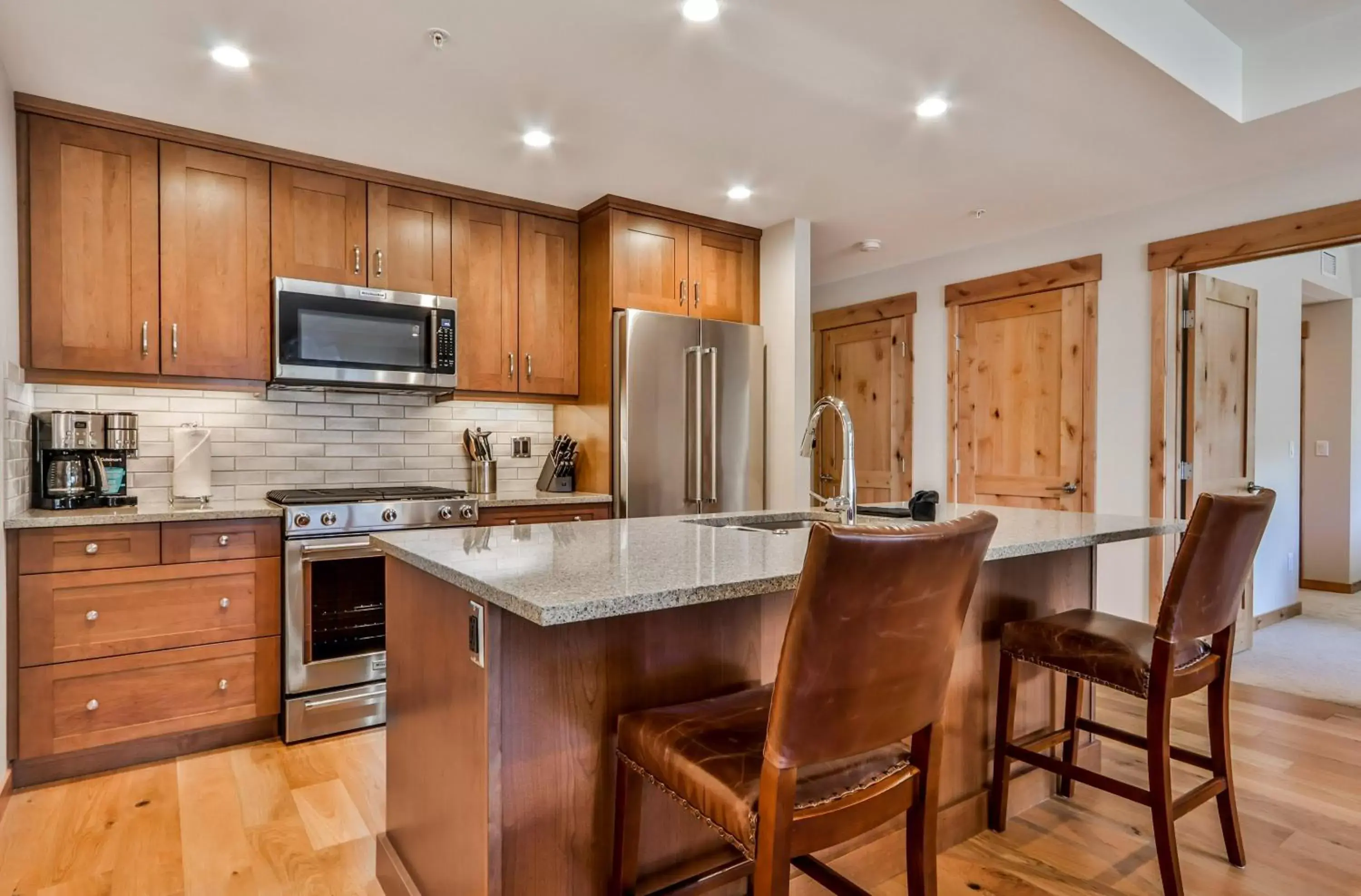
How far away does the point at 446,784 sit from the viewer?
1.47 meters

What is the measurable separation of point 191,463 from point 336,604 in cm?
84

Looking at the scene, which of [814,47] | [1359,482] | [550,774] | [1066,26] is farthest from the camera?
[1359,482]

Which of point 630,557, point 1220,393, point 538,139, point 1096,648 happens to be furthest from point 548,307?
point 1220,393

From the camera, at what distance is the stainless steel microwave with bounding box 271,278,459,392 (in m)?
3.07

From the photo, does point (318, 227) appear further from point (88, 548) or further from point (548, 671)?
point (548, 671)

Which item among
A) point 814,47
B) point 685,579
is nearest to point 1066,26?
point 814,47

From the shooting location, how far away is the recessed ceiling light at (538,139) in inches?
114

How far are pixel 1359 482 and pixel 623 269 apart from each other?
19.1 feet

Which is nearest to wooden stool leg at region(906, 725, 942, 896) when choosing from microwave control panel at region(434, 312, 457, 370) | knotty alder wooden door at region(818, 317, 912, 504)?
microwave control panel at region(434, 312, 457, 370)

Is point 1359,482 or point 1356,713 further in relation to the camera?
point 1359,482

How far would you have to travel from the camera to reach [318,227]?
322 cm

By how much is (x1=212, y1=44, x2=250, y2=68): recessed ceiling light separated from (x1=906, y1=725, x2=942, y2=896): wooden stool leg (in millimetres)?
2712

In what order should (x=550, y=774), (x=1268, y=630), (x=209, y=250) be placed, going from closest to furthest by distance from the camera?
(x=550, y=774) < (x=209, y=250) < (x=1268, y=630)

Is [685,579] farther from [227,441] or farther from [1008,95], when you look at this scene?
[227,441]
